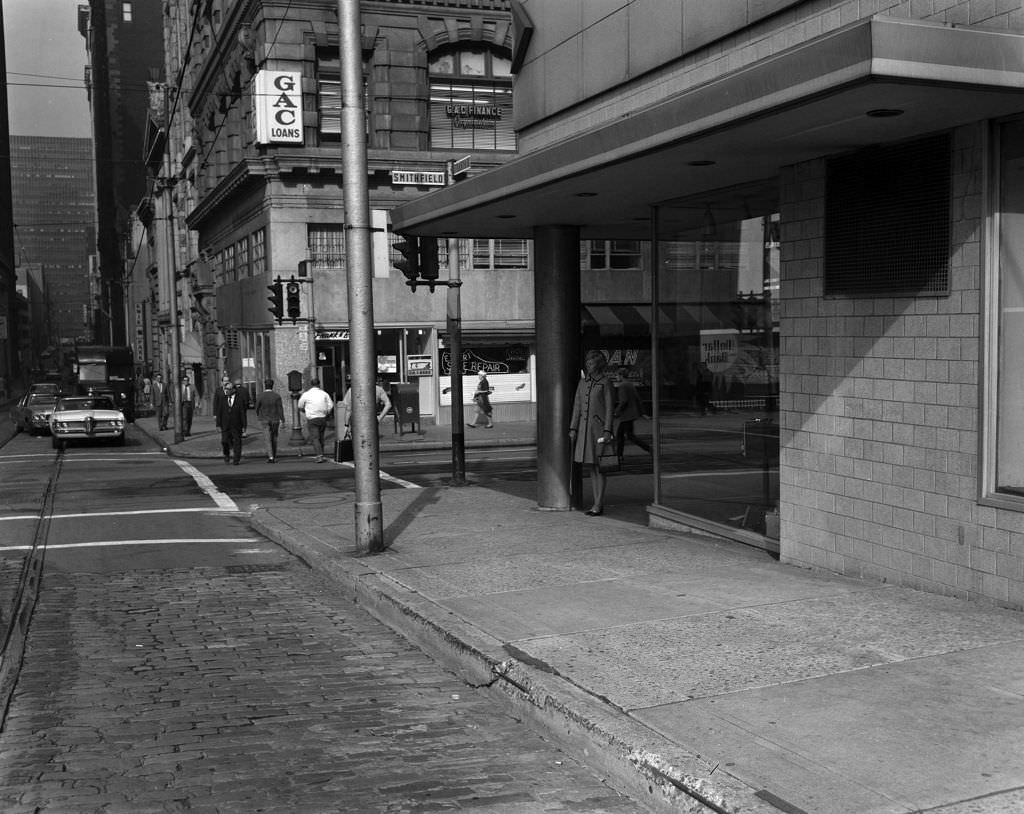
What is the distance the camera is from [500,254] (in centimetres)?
3453

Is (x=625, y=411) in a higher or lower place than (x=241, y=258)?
lower

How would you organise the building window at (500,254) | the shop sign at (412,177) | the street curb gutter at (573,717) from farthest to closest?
the building window at (500,254), the shop sign at (412,177), the street curb gutter at (573,717)

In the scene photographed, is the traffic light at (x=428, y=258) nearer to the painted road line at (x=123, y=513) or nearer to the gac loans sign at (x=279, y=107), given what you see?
the painted road line at (x=123, y=513)

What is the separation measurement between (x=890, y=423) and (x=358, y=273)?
4.96 m

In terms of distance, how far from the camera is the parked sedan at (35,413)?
120ft

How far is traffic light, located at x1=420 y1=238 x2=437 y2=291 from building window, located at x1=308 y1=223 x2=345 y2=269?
60.0 feet

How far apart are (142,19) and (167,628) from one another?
14806cm

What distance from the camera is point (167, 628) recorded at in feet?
27.2

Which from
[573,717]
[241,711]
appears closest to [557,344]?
[241,711]

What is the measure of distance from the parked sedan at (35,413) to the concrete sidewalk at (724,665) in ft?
96.4

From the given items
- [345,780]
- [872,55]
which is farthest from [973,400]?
[345,780]

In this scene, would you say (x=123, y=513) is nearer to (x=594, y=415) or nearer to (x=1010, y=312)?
(x=594, y=415)

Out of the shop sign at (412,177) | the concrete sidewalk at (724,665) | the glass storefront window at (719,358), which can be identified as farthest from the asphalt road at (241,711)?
the shop sign at (412,177)

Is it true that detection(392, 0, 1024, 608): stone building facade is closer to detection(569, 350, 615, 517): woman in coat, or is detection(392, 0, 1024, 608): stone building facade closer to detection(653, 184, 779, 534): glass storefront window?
detection(653, 184, 779, 534): glass storefront window
